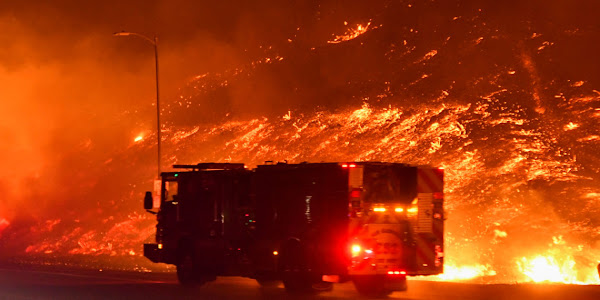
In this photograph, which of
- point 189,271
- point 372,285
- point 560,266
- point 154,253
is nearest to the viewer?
point 372,285

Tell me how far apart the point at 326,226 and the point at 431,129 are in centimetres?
3315

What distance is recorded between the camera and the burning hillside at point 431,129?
136ft

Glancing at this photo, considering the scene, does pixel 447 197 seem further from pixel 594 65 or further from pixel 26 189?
pixel 26 189

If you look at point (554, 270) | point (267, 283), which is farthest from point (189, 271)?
point (554, 270)

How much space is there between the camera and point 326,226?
18.9 metres

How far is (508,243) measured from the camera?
40094mm

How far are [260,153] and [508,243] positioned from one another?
1901 cm

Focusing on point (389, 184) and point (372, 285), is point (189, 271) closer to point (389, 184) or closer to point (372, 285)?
point (372, 285)

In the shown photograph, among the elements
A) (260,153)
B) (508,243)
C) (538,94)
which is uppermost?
(538,94)

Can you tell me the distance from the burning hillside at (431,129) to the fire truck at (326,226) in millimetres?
15215

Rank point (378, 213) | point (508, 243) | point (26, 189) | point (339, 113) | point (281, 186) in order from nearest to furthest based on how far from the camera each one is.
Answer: point (378, 213), point (281, 186), point (508, 243), point (339, 113), point (26, 189)

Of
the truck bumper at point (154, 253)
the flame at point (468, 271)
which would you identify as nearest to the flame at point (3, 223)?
the flame at point (468, 271)

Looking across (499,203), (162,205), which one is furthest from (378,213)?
(499,203)

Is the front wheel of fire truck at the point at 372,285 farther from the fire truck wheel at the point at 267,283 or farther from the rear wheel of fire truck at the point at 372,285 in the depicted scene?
the fire truck wheel at the point at 267,283
